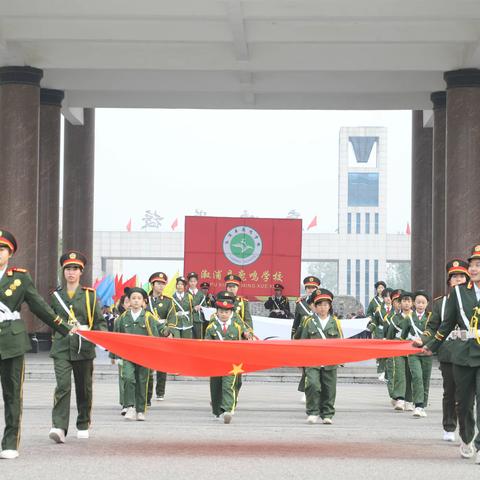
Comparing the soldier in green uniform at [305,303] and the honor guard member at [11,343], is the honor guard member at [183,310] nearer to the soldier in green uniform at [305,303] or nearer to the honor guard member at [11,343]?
the soldier in green uniform at [305,303]

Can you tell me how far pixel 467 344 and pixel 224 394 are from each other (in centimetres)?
432

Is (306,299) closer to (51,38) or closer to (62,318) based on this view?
(62,318)

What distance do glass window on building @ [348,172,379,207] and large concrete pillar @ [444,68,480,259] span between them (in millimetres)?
74680

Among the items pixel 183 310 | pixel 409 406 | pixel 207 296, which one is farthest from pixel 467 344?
pixel 207 296

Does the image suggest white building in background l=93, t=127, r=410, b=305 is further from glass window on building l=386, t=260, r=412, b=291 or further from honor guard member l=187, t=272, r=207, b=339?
honor guard member l=187, t=272, r=207, b=339

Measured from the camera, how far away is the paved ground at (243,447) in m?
9.10

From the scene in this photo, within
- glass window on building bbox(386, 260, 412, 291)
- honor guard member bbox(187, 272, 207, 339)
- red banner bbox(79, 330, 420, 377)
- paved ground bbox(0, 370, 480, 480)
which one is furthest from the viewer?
glass window on building bbox(386, 260, 412, 291)

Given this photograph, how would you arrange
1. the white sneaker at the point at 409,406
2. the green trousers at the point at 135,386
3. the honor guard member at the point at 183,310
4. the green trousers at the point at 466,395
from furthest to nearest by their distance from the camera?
the honor guard member at the point at 183,310 < the white sneaker at the point at 409,406 < the green trousers at the point at 135,386 < the green trousers at the point at 466,395

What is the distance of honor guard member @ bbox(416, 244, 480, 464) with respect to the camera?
990 centimetres

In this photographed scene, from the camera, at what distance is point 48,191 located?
31.9m

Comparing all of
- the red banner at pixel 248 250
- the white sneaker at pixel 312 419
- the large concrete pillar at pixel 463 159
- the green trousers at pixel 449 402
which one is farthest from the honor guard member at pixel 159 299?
the red banner at pixel 248 250

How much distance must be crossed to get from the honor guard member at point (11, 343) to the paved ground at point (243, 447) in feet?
0.82

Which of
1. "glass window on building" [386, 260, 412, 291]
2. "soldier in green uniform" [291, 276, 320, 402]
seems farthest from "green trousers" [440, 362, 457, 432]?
"glass window on building" [386, 260, 412, 291]

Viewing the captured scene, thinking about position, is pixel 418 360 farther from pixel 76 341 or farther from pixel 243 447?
pixel 76 341
